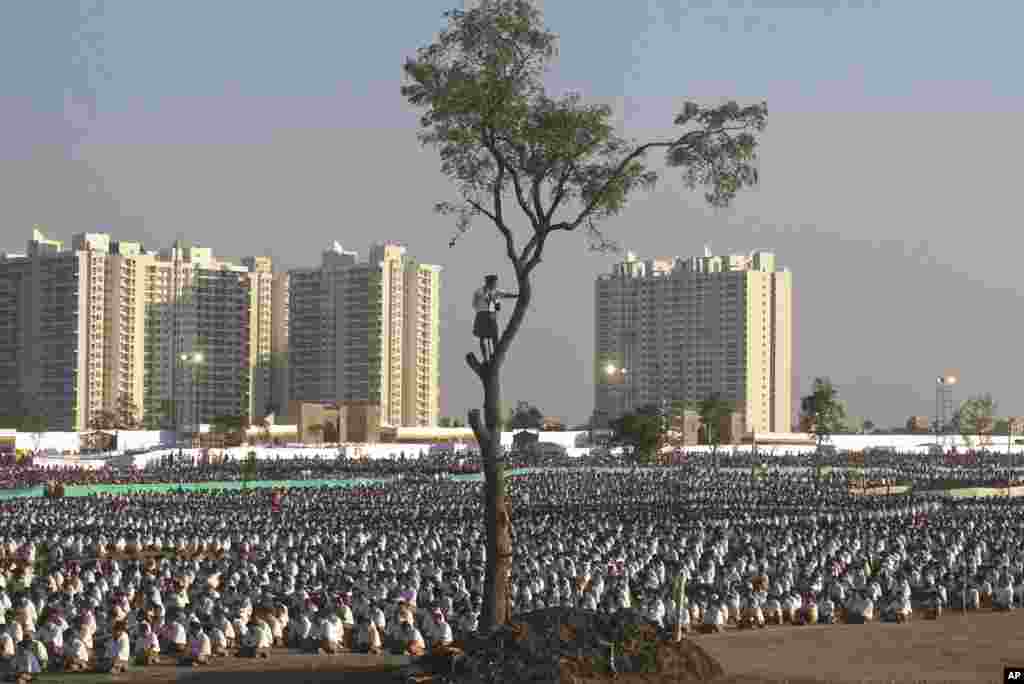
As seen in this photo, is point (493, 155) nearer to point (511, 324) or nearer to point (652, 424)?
point (511, 324)

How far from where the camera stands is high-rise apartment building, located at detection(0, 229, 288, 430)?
170250mm

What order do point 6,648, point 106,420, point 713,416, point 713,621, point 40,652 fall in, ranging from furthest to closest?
point 713,416 < point 106,420 < point 713,621 < point 6,648 < point 40,652

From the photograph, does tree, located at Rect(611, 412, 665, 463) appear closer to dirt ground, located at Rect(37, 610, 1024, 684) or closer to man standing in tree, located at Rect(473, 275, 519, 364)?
dirt ground, located at Rect(37, 610, 1024, 684)

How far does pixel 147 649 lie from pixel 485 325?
9.22m

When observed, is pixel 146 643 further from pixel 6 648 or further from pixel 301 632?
pixel 301 632

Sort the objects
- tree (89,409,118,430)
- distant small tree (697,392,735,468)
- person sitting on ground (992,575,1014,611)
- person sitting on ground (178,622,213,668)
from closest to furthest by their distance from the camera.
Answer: person sitting on ground (178,622,213,668) → person sitting on ground (992,575,1014,611) → distant small tree (697,392,735,468) → tree (89,409,118,430)

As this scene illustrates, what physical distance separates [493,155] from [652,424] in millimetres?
94328

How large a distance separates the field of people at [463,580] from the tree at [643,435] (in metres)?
43.6

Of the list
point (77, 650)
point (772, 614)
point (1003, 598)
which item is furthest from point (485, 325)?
point (1003, 598)

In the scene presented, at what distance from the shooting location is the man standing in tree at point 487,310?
24350mm

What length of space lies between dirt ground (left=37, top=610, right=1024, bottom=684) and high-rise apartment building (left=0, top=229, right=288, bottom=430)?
13393 cm

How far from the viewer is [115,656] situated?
2691 cm

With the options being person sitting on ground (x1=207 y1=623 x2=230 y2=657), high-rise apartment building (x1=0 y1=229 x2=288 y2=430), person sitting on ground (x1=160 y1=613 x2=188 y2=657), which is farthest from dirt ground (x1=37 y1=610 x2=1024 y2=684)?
high-rise apartment building (x1=0 y1=229 x2=288 y2=430)

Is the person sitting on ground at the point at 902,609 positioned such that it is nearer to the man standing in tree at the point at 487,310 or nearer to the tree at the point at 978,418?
the man standing in tree at the point at 487,310
